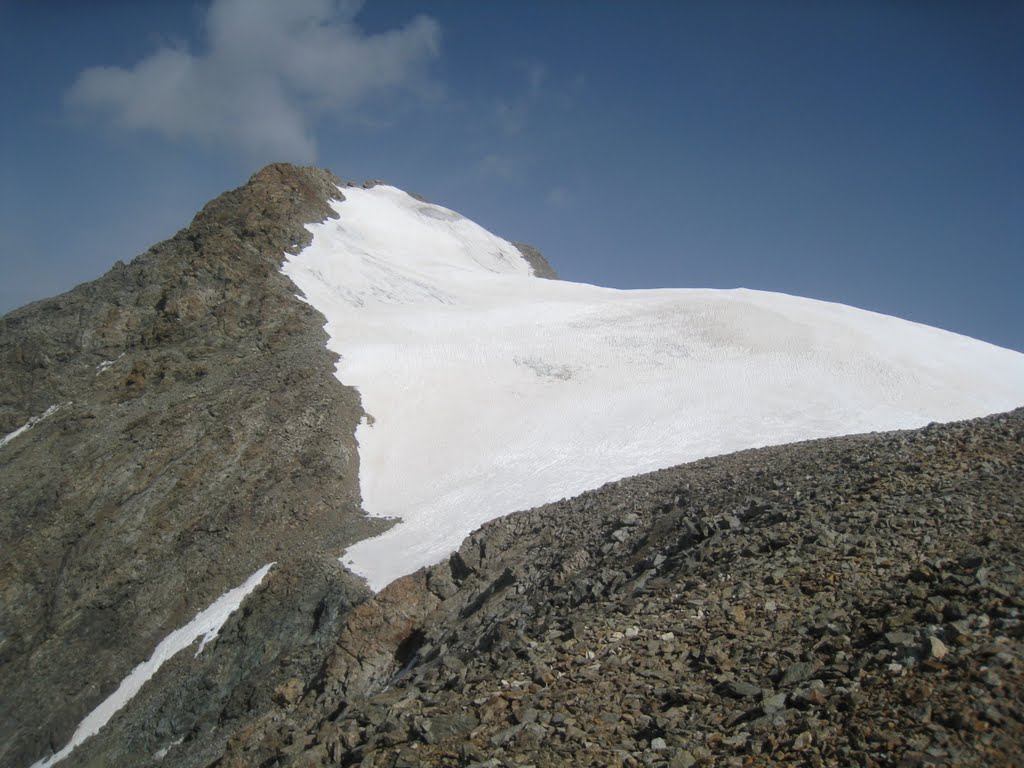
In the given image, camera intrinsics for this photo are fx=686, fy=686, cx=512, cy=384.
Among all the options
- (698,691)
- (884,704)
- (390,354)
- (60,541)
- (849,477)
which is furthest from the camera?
(390,354)

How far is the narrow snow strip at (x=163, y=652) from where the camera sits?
17234mm

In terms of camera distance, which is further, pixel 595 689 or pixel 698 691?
pixel 595 689

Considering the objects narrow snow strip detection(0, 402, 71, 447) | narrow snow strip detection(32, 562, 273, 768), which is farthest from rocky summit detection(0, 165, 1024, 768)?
narrow snow strip detection(0, 402, 71, 447)

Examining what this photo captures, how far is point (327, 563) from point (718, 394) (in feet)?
55.4

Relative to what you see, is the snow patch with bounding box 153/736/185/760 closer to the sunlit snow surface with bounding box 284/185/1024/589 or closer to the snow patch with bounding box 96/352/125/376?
the sunlit snow surface with bounding box 284/185/1024/589

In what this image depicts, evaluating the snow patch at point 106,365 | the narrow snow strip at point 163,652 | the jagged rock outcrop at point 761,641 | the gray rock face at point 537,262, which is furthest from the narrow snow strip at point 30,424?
the gray rock face at point 537,262

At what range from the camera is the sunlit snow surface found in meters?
23.1

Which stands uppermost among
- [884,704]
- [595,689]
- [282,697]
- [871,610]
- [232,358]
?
[232,358]

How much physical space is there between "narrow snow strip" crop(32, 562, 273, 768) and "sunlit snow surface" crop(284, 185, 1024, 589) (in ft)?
11.0

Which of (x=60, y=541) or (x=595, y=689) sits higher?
(x=595, y=689)

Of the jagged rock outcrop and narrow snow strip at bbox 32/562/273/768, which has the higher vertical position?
the jagged rock outcrop

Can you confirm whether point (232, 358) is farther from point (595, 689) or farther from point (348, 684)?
point (595, 689)

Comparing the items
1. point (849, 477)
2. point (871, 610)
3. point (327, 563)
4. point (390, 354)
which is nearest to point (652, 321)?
point (390, 354)

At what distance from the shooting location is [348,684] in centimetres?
1412
